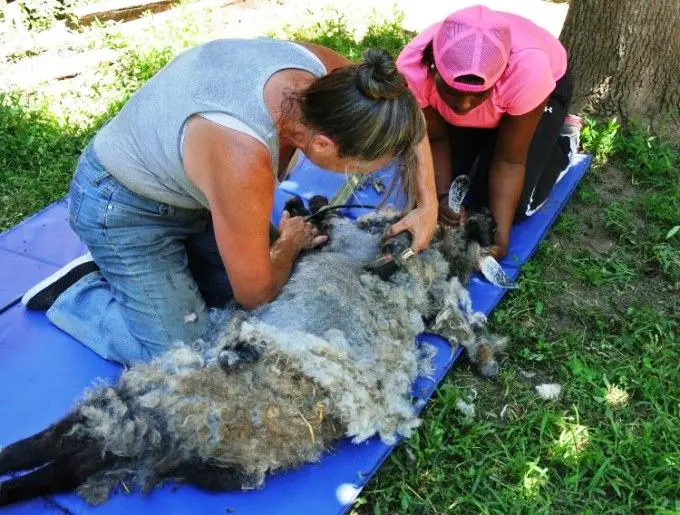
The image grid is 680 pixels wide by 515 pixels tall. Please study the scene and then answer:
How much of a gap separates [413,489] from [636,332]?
1254 millimetres

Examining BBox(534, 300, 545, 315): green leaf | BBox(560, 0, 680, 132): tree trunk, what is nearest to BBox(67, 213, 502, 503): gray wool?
BBox(534, 300, 545, 315): green leaf

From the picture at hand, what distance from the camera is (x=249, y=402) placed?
88.0 inches

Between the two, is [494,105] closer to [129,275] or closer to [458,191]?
[458,191]

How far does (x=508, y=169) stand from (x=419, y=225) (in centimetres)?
63

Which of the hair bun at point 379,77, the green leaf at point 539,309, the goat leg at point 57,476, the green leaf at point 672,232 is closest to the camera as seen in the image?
the hair bun at point 379,77

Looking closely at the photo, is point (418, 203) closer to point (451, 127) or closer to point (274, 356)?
point (451, 127)

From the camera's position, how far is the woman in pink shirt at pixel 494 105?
8.52 ft

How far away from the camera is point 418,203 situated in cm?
285

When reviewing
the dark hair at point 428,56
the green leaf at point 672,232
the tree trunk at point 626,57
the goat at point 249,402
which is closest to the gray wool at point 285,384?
the goat at point 249,402

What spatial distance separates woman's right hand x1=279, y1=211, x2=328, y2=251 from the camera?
9.38ft

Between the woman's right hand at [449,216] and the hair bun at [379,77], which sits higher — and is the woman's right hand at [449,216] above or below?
below

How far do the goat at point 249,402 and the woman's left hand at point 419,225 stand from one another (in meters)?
0.24

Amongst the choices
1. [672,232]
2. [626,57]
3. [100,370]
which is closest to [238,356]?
[100,370]

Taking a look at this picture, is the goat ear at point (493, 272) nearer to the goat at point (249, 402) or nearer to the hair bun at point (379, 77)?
the goat at point (249, 402)
